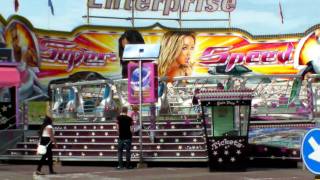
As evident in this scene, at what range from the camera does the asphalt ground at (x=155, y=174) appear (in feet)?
51.2

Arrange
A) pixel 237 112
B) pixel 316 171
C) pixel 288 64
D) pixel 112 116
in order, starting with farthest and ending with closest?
pixel 288 64, pixel 112 116, pixel 237 112, pixel 316 171

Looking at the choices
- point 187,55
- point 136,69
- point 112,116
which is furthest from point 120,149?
point 187,55

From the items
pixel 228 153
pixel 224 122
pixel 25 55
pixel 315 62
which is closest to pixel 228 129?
pixel 224 122

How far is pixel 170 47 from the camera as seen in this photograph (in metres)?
46.2

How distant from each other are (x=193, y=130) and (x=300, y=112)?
352cm

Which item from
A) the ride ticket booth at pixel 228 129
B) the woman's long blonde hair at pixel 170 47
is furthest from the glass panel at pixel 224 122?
the woman's long blonde hair at pixel 170 47

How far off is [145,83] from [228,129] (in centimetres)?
349

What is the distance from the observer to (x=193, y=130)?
66.1ft

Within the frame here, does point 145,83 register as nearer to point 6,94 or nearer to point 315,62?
point 6,94

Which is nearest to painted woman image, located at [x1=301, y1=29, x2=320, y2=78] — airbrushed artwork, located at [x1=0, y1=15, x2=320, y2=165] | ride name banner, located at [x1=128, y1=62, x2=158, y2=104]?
airbrushed artwork, located at [x1=0, y1=15, x2=320, y2=165]

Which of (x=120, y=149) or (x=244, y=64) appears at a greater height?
(x=244, y=64)

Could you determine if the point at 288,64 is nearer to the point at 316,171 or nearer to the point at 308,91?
the point at 308,91

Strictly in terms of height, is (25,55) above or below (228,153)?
above

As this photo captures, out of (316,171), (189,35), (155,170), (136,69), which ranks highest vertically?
(189,35)
